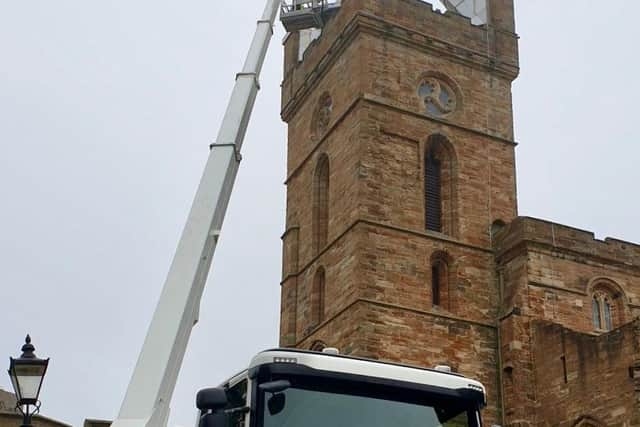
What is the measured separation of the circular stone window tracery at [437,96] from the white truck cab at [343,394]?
2178 cm

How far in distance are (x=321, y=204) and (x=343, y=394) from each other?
2270cm

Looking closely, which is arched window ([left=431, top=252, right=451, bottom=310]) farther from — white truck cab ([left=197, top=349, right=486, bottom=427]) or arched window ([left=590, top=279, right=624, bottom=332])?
white truck cab ([left=197, top=349, right=486, bottom=427])

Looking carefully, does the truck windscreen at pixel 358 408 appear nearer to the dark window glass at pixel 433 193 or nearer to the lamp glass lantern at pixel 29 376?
the lamp glass lantern at pixel 29 376

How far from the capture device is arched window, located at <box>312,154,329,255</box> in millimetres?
30484

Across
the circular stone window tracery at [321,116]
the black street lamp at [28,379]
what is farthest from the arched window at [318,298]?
the black street lamp at [28,379]

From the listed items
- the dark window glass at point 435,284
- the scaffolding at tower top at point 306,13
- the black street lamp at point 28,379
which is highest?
the scaffolding at tower top at point 306,13

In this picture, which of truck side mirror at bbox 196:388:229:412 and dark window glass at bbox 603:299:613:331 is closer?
truck side mirror at bbox 196:388:229:412

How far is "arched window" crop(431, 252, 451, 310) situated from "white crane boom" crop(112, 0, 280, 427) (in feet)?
48.7

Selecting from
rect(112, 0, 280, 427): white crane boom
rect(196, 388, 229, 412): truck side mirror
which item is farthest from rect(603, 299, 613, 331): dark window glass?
rect(196, 388, 229, 412): truck side mirror

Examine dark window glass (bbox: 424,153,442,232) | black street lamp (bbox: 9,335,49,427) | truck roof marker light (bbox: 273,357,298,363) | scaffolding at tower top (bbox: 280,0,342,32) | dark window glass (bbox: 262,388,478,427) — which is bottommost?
dark window glass (bbox: 262,388,478,427)

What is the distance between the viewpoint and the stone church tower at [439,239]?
86.7 ft

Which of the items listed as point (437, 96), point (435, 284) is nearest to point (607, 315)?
point (435, 284)

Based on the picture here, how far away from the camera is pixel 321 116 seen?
32.0 m

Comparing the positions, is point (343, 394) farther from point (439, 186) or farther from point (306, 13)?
point (306, 13)
